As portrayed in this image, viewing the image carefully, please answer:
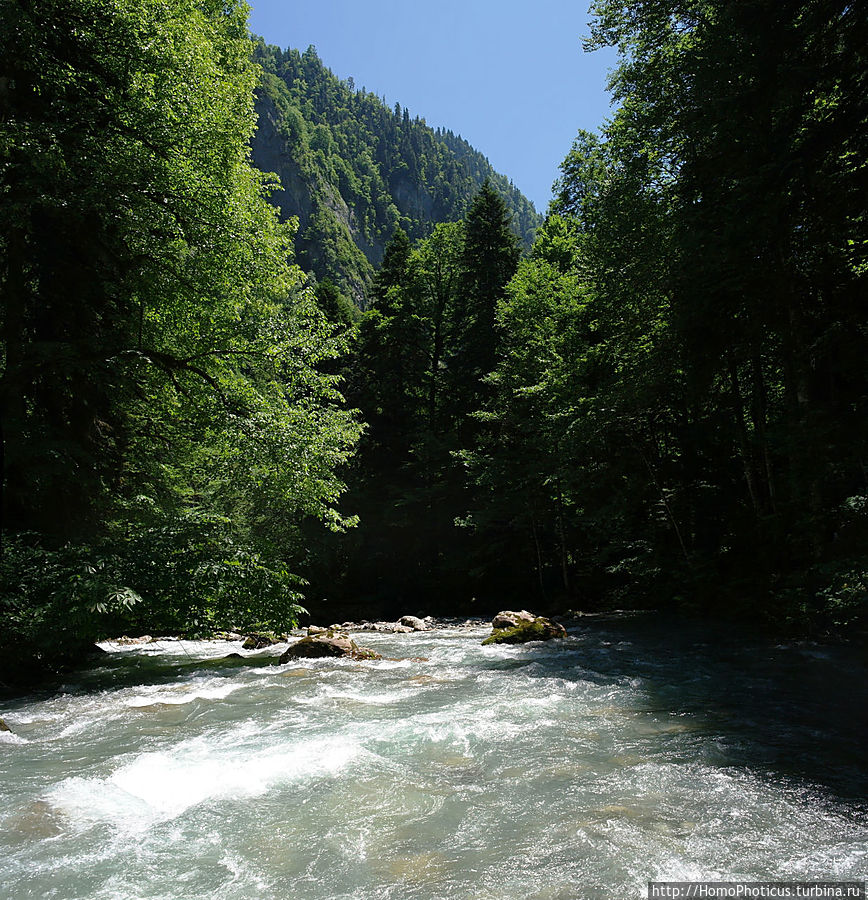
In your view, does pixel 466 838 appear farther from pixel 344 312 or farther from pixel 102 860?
pixel 344 312

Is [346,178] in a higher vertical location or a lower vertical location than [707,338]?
higher

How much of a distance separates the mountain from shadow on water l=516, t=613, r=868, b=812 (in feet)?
241

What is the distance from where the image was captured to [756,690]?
731cm

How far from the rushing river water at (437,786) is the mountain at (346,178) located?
76.6 metres

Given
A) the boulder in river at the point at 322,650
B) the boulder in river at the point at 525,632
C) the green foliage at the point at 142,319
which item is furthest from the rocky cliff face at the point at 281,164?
the boulder in river at the point at 322,650

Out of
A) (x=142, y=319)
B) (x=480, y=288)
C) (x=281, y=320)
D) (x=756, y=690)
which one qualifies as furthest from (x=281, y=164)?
(x=756, y=690)

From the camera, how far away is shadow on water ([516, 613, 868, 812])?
4.84 meters

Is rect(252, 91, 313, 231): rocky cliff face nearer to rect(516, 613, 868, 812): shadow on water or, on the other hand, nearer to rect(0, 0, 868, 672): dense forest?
rect(0, 0, 868, 672): dense forest

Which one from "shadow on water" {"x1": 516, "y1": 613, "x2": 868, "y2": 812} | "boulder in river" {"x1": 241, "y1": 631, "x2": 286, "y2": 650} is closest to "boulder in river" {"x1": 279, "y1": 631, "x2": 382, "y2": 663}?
"boulder in river" {"x1": 241, "y1": 631, "x2": 286, "y2": 650}

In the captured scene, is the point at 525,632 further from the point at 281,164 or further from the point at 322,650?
the point at 281,164

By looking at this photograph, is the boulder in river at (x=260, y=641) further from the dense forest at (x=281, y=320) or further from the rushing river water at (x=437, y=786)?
the rushing river water at (x=437, y=786)

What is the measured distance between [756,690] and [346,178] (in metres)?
165

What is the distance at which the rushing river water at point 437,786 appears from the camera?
128 inches

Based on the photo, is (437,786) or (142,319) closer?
(437,786)
